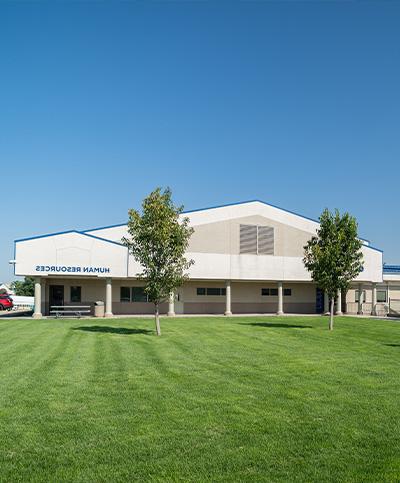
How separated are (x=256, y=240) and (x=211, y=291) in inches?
240

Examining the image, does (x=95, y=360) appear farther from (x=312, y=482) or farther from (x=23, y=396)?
(x=312, y=482)

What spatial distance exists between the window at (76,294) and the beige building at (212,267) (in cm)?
8

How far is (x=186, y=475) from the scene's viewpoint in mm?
6070

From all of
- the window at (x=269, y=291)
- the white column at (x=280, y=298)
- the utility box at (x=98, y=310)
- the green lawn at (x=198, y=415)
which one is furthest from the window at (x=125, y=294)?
the green lawn at (x=198, y=415)

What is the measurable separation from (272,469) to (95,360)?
9460mm

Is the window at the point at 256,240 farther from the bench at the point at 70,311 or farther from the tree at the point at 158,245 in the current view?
the tree at the point at 158,245

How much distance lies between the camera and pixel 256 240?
4234 centimetres

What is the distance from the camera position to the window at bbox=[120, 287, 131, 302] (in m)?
41.2

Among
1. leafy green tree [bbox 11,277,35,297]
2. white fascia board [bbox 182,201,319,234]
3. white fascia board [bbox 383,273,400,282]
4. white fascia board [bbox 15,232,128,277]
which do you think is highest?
white fascia board [bbox 182,201,319,234]

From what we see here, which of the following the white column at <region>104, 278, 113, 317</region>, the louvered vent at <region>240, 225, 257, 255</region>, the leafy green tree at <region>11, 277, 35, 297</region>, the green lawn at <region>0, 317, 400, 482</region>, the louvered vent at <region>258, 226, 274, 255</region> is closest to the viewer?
the green lawn at <region>0, 317, 400, 482</region>

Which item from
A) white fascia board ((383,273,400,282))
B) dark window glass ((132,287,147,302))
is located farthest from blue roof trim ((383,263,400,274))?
dark window glass ((132,287,147,302))

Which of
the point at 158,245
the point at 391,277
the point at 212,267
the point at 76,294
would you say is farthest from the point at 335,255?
the point at 391,277

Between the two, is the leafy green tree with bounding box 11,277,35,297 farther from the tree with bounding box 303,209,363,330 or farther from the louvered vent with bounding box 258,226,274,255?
the tree with bounding box 303,209,363,330

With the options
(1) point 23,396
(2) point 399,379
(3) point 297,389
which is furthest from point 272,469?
(2) point 399,379
